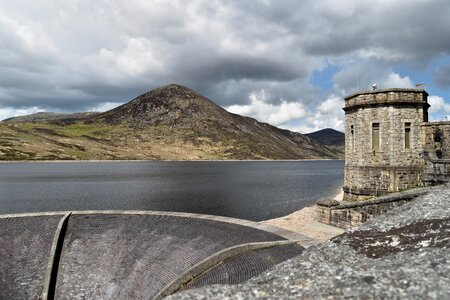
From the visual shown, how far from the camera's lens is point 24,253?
2481 cm

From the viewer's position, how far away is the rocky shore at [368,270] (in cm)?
895

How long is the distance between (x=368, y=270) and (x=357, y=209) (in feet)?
69.9

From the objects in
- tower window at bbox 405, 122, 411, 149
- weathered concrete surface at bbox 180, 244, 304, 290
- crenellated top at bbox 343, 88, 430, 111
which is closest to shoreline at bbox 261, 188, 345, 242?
weathered concrete surface at bbox 180, 244, 304, 290

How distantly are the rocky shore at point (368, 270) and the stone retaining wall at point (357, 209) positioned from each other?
1180 centimetres

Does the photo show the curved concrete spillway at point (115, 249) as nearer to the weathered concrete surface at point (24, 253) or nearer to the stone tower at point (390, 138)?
Result: the weathered concrete surface at point (24, 253)

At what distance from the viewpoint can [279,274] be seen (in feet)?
37.0

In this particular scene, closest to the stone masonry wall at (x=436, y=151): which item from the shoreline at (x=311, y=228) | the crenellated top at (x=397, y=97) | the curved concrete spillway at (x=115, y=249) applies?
the crenellated top at (x=397, y=97)

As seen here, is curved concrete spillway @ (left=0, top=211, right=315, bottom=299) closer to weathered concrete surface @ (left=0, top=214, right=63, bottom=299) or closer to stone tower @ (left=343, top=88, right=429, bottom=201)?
weathered concrete surface @ (left=0, top=214, right=63, bottom=299)

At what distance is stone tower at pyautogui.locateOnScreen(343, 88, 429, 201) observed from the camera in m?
34.9

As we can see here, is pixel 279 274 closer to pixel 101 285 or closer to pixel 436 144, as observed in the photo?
pixel 101 285

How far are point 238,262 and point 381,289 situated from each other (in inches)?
431

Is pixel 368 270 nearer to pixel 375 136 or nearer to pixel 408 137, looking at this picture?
pixel 375 136

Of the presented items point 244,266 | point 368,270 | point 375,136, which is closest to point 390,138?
point 375,136

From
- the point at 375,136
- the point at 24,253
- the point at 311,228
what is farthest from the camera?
the point at 375,136
